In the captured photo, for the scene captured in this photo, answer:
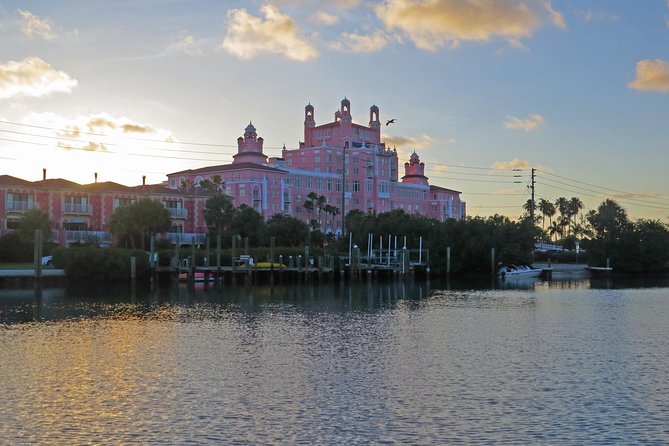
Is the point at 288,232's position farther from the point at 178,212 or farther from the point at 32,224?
the point at 32,224

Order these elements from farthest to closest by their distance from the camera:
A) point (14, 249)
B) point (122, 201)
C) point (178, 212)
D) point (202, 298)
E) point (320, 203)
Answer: point (320, 203) → point (178, 212) → point (122, 201) → point (14, 249) → point (202, 298)

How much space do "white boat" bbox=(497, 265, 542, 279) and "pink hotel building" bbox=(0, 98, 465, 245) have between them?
22.9 m

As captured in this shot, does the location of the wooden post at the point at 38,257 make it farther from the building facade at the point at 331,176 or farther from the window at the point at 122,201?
the building facade at the point at 331,176

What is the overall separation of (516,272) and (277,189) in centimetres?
4330

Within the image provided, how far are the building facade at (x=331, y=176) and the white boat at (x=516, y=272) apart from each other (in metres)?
34.0

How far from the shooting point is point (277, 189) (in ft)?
407

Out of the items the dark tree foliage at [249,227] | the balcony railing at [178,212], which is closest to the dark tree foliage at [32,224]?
the balcony railing at [178,212]

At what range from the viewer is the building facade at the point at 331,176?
122 m

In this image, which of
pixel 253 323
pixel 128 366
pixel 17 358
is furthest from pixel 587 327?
pixel 17 358

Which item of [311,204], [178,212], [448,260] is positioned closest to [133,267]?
[178,212]

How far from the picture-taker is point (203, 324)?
3950cm

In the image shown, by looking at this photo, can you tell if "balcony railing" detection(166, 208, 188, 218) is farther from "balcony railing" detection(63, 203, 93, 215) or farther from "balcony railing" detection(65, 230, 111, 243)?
"balcony railing" detection(63, 203, 93, 215)

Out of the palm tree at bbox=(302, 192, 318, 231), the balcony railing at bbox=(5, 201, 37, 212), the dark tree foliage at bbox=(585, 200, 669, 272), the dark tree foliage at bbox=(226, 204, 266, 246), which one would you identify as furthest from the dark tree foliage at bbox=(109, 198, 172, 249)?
the dark tree foliage at bbox=(585, 200, 669, 272)

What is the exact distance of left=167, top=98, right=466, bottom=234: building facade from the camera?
12212 cm
